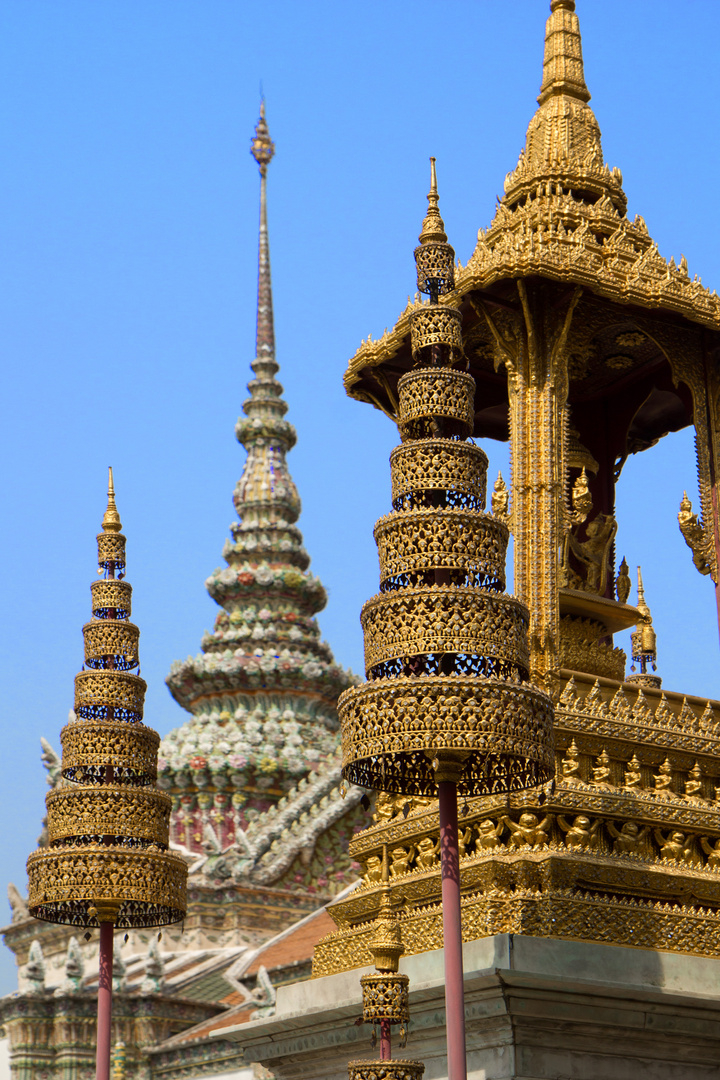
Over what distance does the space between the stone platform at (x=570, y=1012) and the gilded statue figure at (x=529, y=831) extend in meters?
0.94

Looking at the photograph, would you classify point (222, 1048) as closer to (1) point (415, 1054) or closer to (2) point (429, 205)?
(1) point (415, 1054)

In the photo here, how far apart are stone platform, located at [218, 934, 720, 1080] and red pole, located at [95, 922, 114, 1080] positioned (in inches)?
86.6

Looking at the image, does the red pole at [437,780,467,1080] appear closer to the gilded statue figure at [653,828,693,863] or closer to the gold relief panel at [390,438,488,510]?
the gold relief panel at [390,438,488,510]

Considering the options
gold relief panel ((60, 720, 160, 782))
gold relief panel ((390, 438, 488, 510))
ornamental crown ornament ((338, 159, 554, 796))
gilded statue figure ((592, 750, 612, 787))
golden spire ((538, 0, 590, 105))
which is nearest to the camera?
ornamental crown ornament ((338, 159, 554, 796))

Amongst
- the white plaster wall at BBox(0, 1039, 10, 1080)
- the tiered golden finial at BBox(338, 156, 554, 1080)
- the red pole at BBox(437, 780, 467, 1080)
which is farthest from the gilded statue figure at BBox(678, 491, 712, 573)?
the white plaster wall at BBox(0, 1039, 10, 1080)

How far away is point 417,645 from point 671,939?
399 centimetres

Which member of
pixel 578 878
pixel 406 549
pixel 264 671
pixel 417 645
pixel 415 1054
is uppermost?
pixel 264 671

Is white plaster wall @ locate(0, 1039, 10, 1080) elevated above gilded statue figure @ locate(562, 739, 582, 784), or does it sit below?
below

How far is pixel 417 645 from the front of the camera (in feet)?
37.6

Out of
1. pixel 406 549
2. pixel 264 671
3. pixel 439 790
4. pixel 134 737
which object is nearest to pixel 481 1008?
pixel 439 790

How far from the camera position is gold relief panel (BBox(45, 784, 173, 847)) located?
15.4m

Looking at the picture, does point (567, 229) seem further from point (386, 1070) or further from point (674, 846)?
point (386, 1070)

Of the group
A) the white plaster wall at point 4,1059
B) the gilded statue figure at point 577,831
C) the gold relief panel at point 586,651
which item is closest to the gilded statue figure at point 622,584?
the gold relief panel at point 586,651

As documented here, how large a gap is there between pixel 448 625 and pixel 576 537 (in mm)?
5379
